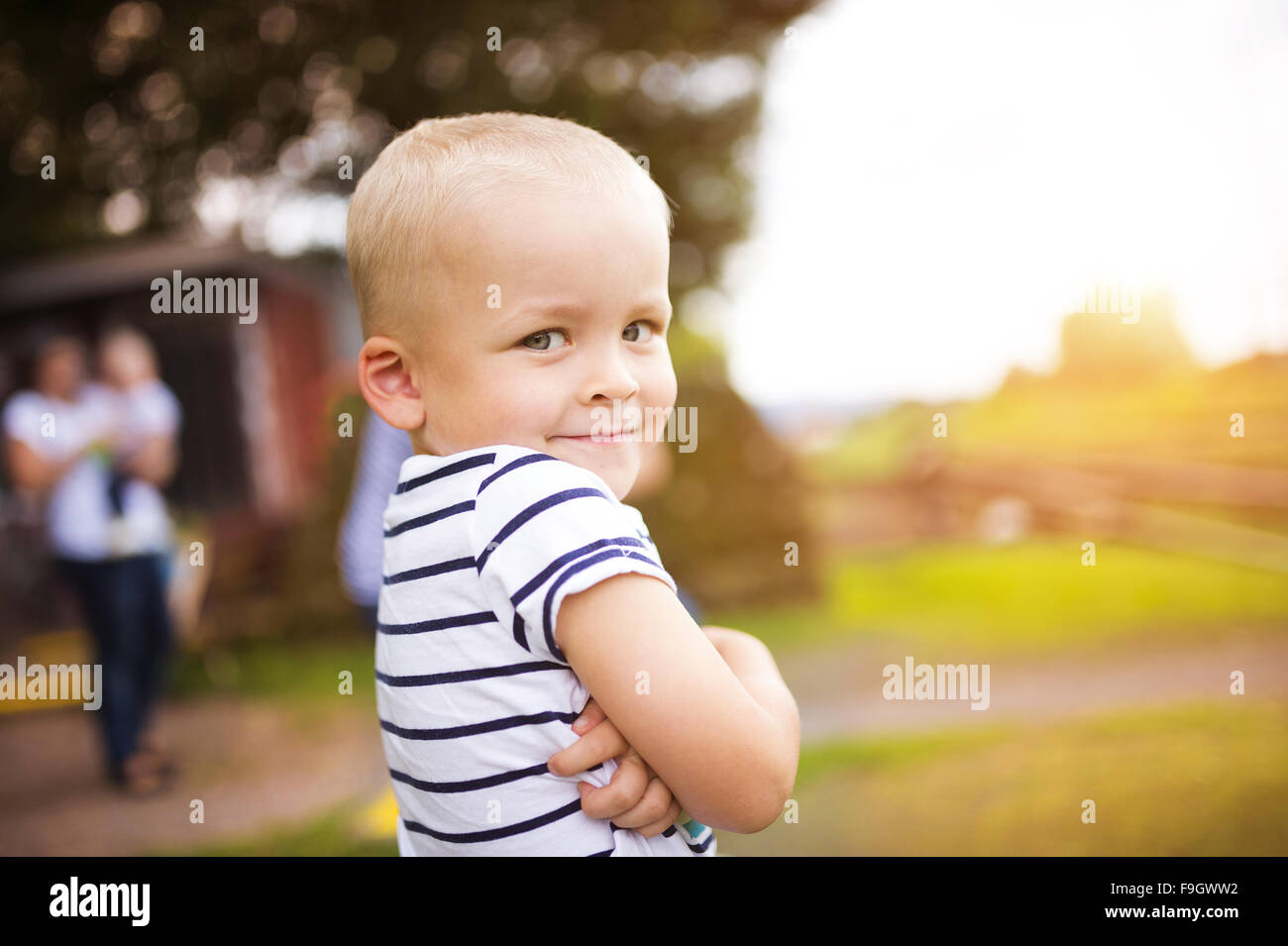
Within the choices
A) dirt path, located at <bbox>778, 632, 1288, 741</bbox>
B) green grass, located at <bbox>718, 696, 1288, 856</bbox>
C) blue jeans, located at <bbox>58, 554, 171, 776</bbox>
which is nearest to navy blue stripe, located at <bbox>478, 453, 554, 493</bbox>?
green grass, located at <bbox>718, 696, 1288, 856</bbox>

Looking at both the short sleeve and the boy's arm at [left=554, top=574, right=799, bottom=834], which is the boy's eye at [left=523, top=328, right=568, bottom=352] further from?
the boy's arm at [left=554, top=574, right=799, bottom=834]

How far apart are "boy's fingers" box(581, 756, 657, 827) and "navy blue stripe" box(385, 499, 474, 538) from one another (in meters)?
0.31

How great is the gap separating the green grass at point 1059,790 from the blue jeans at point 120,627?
3181 millimetres

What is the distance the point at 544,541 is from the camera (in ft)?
3.14

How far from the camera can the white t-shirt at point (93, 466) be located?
492 cm

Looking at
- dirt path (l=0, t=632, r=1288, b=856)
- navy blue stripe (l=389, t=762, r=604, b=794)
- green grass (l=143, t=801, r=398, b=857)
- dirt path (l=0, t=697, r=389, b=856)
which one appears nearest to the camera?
navy blue stripe (l=389, t=762, r=604, b=794)

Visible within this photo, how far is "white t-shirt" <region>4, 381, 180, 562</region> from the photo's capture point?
4.92 metres

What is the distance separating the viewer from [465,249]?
1047mm

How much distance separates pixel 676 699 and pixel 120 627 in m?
4.77

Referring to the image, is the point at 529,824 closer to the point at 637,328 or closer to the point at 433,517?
the point at 433,517

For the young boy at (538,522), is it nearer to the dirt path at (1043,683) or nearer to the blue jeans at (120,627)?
the dirt path at (1043,683)

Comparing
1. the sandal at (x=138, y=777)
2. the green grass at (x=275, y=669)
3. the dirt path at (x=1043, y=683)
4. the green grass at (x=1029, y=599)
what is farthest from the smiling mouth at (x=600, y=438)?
the green grass at (x=275, y=669)
